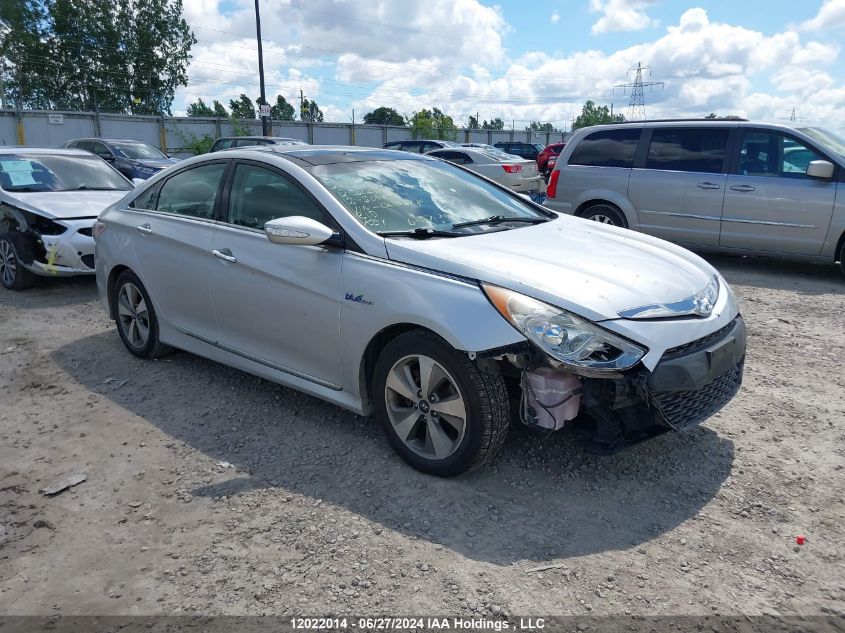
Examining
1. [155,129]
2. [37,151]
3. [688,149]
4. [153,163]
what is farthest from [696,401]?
[155,129]

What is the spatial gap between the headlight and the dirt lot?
591 millimetres

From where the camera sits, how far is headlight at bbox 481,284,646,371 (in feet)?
9.39

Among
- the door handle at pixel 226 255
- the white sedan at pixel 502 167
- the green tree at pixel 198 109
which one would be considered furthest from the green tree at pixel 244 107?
the door handle at pixel 226 255

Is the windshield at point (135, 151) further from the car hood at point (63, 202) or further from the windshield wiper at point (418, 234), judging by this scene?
the windshield wiper at point (418, 234)

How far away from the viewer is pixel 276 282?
3.83 meters

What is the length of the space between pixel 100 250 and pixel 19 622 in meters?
3.58

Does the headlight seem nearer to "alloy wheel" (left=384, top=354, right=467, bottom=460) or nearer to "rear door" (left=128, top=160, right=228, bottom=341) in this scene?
"alloy wheel" (left=384, top=354, right=467, bottom=460)

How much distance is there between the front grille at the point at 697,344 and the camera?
3006 mm

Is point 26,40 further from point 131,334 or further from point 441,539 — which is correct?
point 441,539

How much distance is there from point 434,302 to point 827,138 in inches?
281

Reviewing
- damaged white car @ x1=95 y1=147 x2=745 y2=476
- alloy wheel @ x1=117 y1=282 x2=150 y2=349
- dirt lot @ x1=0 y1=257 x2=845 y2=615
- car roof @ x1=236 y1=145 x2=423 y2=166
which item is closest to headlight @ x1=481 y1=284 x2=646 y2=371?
damaged white car @ x1=95 y1=147 x2=745 y2=476

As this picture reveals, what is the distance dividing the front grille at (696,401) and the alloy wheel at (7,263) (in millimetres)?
7169

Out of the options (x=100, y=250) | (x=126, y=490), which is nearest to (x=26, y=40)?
(x=100, y=250)

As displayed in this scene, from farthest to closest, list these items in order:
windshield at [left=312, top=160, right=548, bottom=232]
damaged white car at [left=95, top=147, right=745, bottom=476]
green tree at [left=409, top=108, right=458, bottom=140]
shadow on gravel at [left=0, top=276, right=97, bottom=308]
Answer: green tree at [left=409, top=108, right=458, bottom=140] < shadow on gravel at [left=0, top=276, right=97, bottom=308] < windshield at [left=312, top=160, right=548, bottom=232] < damaged white car at [left=95, top=147, right=745, bottom=476]
